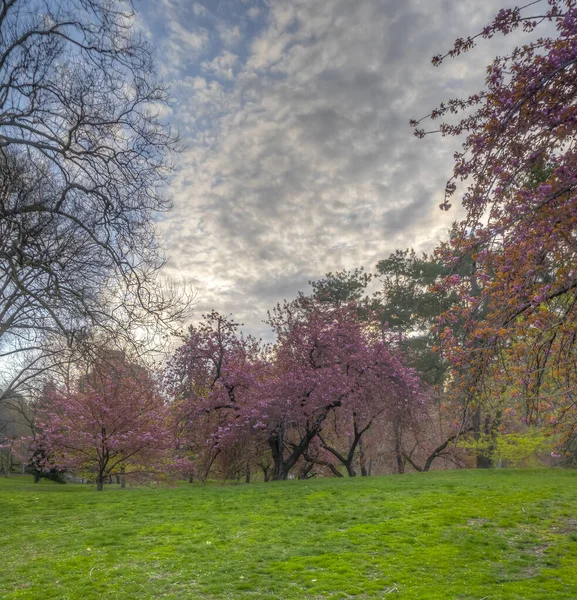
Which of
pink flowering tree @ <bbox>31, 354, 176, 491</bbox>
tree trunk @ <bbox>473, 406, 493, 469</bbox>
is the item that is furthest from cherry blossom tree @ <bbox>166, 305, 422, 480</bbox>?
tree trunk @ <bbox>473, 406, 493, 469</bbox>

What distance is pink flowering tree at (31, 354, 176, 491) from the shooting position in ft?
50.9

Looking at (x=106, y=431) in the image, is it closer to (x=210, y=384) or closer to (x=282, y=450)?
(x=210, y=384)

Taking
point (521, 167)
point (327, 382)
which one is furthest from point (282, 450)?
point (521, 167)

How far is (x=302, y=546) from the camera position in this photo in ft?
22.0

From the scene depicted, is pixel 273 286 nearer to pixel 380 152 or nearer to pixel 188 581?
pixel 380 152

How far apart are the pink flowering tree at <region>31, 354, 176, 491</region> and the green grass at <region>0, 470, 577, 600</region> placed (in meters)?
4.06

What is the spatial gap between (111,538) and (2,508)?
5.47 meters

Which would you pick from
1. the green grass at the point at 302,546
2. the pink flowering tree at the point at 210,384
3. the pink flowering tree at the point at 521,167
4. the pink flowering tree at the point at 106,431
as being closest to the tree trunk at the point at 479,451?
the green grass at the point at 302,546

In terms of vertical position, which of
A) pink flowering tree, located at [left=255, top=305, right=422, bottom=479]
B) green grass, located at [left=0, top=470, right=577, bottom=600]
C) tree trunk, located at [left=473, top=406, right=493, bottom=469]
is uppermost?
pink flowering tree, located at [left=255, top=305, right=422, bottom=479]

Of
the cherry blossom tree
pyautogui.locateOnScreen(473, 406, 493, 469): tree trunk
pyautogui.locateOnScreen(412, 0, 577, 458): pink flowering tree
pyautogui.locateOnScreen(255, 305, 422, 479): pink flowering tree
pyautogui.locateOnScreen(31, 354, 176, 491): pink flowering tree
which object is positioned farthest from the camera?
pyautogui.locateOnScreen(473, 406, 493, 469): tree trunk

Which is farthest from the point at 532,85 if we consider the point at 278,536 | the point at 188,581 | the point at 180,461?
the point at 180,461

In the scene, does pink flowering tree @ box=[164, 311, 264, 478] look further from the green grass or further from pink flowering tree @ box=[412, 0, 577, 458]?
pink flowering tree @ box=[412, 0, 577, 458]

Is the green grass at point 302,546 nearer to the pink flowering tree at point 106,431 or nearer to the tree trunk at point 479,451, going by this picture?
the pink flowering tree at point 106,431

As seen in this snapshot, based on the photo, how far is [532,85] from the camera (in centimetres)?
370
